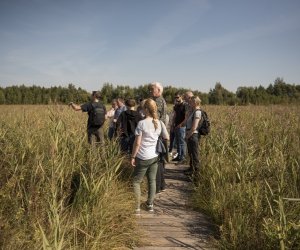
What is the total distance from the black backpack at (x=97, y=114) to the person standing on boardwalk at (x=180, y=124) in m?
2.19

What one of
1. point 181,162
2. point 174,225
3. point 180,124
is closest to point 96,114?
point 180,124

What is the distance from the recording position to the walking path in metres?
3.50

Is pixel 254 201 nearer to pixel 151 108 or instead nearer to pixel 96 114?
pixel 151 108

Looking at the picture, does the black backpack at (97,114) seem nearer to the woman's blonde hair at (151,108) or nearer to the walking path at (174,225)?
the walking path at (174,225)

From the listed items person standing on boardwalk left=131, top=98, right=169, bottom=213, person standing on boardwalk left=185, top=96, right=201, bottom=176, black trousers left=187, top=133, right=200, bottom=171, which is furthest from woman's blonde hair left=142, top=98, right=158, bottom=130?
black trousers left=187, top=133, right=200, bottom=171

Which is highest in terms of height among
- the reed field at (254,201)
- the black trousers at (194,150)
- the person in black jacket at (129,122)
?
the person in black jacket at (129,122)

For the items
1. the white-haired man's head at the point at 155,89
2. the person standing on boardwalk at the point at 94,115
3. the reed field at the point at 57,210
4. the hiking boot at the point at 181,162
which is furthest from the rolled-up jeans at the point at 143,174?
the hiking boot at the point at 181,162

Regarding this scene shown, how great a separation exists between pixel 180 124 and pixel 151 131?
381cm

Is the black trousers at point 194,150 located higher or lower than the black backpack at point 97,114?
lower

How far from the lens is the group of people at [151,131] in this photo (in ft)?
14.4

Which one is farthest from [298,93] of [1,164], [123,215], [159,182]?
[1,164]

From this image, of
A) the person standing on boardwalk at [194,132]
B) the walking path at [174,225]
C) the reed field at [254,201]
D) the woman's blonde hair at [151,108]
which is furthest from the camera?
the person standing on boardwalk at [194,132]

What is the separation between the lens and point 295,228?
2955 mm

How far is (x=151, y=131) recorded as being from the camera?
14.4 feet
